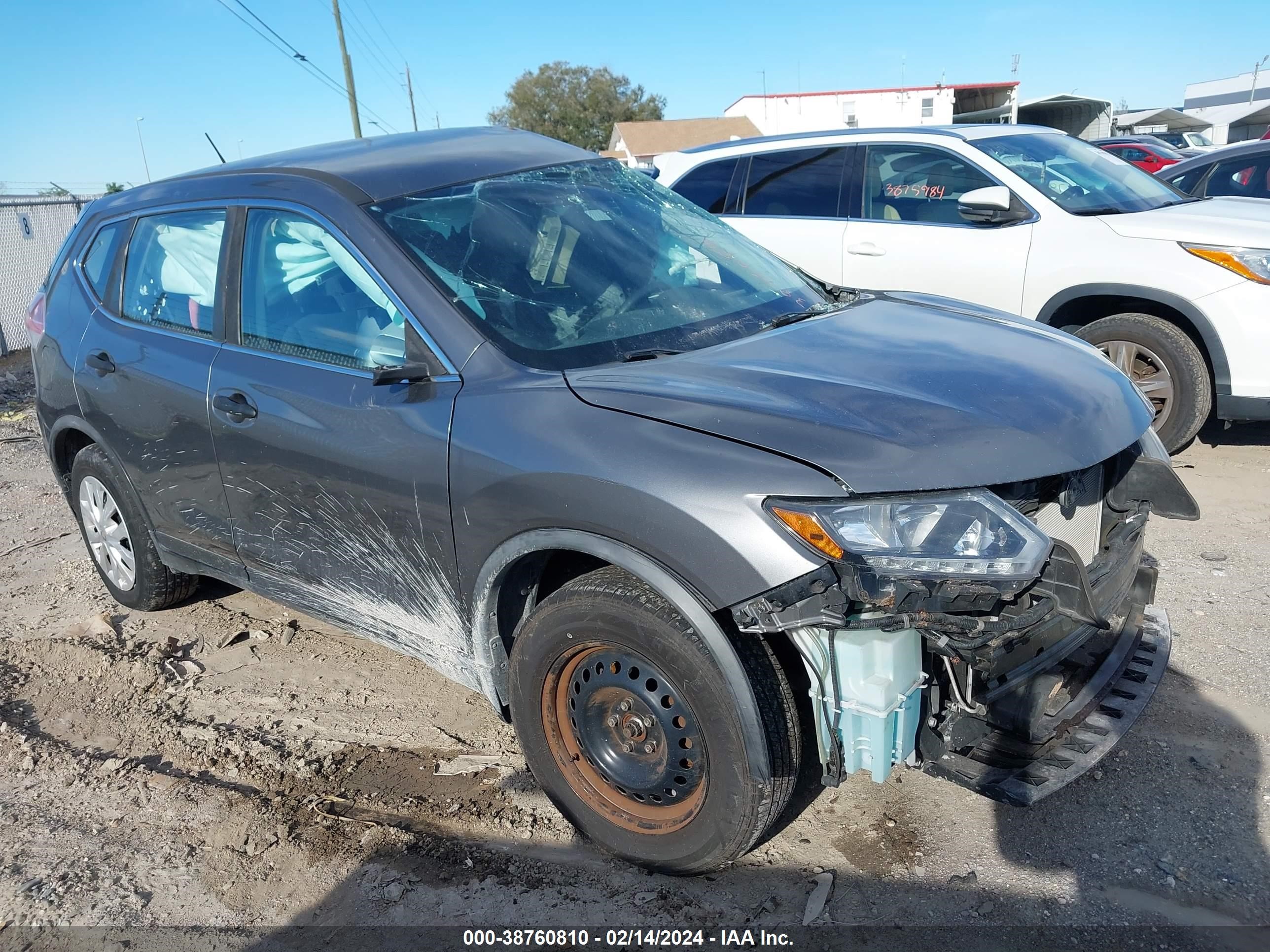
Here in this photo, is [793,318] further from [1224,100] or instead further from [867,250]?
[1224,100]

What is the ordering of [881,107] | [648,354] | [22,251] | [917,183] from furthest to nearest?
[881,107]
[22,251]
[917,183]
[648,354]

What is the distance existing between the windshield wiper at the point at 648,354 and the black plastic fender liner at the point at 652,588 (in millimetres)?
575

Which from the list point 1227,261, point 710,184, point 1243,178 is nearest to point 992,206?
point 1227,261

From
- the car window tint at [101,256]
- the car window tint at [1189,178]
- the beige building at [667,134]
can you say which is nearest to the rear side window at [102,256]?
the car window tint at [101,256]

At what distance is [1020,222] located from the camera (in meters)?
5.85

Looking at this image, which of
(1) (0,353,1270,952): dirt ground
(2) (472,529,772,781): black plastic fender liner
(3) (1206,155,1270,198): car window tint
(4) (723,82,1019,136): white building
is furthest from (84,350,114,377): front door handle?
(4) (723,82,1019,136): white building

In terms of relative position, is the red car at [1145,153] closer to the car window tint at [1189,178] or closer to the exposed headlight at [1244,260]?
the car window tint at [1189,178]

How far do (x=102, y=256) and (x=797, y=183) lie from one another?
4.43 metres

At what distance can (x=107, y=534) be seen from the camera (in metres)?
4.42

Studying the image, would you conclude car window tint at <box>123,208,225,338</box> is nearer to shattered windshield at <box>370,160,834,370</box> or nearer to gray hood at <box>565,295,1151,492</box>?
shattered windshield at <box>370,160,834,370</box>

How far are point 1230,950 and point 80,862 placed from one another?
3.10 metres

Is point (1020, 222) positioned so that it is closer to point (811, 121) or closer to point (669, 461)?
point (669, 461)

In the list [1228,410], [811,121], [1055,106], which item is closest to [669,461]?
[1228,410]

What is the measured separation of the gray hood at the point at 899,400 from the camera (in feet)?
7.21
